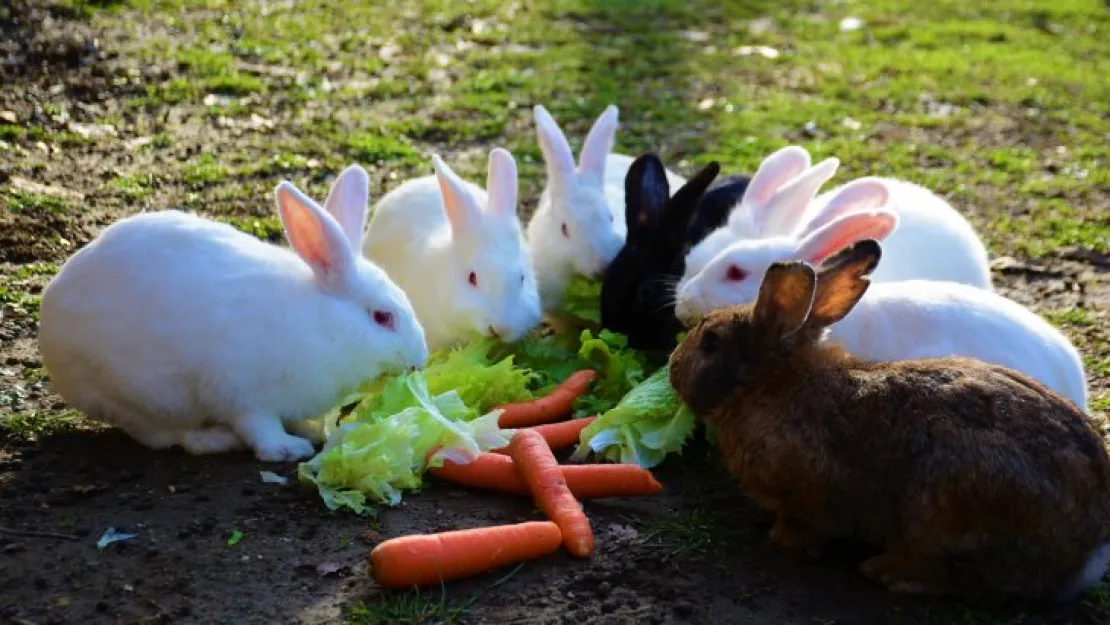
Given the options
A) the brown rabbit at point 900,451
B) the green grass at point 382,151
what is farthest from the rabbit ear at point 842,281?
the green grass at point 382,151

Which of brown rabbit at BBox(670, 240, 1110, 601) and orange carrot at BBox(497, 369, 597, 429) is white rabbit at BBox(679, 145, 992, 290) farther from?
brown rabbit at BBox(670, 240, 1110, 601)

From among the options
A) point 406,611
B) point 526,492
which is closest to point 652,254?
point 526,492

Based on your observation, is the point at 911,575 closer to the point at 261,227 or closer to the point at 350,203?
the point at 350,203

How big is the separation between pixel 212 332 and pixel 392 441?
2.20ft

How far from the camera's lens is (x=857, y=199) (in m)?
5.09

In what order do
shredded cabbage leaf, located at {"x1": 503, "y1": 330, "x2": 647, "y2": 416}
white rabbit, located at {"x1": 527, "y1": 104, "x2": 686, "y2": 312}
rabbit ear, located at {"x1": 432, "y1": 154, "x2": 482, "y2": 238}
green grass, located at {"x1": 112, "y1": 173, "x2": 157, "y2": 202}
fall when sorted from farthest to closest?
green grass, located at {"x1": 112, "y1": 173, "x2": 157, "y2": 202} → white rabbit, located at {"x1": 527, "y1": 104, "x2": 686, "y2": 312} → rabbit ear, located at {"x1": 432, "y1": 154, "x2": 482, "y2": 238} → shredded cabbage leaf, located at {"x1": 503, "y1": 330, "x2": 647, "y2": 416}

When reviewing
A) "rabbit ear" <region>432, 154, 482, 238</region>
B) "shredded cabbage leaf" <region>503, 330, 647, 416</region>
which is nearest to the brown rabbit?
"shredded cabbage leaf" <region>503, 330, 647, 416</region>

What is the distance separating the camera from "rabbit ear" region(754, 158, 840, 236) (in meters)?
5.27

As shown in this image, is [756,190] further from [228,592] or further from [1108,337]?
[228,592]

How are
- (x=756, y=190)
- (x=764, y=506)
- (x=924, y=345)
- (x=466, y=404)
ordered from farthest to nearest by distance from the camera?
(x=756, y=190) → (x=466, y=404) → (x=924, y=345) → (x=764, y=506)

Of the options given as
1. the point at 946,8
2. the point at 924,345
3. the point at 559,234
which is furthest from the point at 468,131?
the point at 946,8

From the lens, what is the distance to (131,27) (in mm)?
8992

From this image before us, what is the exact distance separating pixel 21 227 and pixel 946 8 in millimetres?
8654

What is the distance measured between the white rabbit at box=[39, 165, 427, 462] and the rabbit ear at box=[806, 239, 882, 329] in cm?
143
